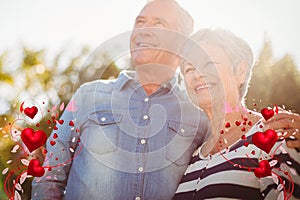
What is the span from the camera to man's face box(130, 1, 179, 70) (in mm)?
1726

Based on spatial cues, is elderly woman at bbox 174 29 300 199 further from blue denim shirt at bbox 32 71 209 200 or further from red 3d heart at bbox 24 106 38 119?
red 3d heart at bbox 24 106 38 119

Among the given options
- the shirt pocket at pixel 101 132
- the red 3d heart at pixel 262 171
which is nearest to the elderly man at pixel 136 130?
the shirt pocket at pixel 101 132

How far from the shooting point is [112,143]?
1.64 meters

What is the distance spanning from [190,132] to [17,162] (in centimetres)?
67

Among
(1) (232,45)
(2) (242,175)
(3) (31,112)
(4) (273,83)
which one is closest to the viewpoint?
(2) (242,175)

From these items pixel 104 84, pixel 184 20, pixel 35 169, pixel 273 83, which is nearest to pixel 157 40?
pixel 184 20

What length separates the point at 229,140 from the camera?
158cm

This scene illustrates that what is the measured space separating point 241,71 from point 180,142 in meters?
0.34

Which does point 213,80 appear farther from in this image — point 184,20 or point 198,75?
point 184,20

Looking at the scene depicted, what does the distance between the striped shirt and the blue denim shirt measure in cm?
7

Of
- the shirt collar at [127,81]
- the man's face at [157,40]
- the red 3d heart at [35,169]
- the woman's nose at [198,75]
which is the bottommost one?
the red 3d heart at [35,169]

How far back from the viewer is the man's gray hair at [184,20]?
172 centimetres

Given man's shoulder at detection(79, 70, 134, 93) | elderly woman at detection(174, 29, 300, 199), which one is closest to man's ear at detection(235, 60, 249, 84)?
elderly woman at detection(174, 29, 300, 199)

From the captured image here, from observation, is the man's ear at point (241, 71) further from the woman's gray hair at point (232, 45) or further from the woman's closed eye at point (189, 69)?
the woman's closed eye at point (189, 69)
